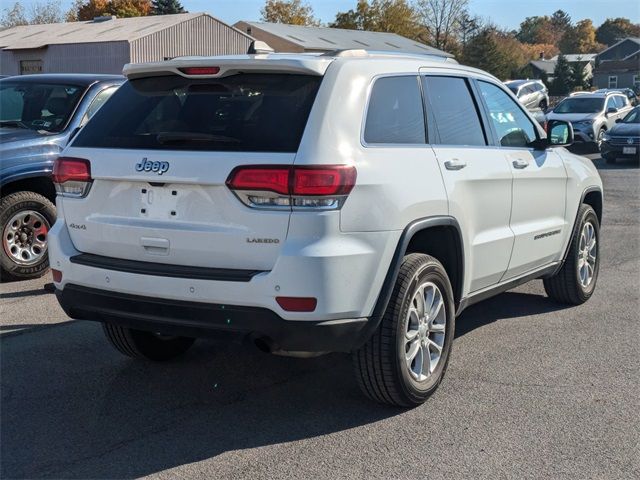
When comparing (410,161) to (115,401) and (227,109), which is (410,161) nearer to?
(227,109)

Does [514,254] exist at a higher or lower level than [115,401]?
higher

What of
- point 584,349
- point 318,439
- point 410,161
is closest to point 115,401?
point 318,439

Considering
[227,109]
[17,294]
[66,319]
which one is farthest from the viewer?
[17,294]

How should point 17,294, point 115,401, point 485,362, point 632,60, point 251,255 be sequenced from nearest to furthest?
point 251,255
point 115,401
point 485,362
point 17,294
point 632,60

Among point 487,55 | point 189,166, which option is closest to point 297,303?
point 189,166

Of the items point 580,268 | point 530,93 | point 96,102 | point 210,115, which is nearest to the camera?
point 210,115

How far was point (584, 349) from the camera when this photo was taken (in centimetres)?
584

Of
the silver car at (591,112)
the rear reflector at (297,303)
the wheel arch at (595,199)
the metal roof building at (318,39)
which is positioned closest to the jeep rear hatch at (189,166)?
the rear reflector at (297,303)

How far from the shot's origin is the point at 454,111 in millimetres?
5320

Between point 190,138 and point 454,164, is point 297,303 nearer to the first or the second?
point 190,138

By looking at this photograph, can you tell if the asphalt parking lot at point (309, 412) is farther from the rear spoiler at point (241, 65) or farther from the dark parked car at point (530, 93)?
the dark parked car at point (530, 93)

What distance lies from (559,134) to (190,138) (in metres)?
3.20

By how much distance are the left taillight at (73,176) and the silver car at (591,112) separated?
20880mm

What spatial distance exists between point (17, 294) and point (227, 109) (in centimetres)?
384
